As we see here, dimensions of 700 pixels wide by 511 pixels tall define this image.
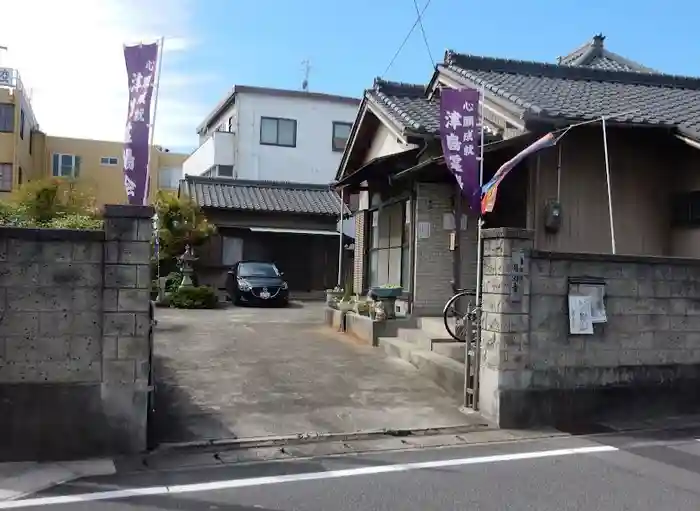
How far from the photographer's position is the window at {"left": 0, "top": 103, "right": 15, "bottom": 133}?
103ft

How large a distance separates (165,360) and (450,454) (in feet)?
18.6

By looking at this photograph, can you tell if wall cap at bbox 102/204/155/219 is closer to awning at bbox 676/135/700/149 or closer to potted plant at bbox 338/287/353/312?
awning at bbox 676/135/700/149

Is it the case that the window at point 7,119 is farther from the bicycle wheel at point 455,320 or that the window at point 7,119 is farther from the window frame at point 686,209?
the window frame at point 686,209

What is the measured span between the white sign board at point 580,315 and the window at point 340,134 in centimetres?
2554

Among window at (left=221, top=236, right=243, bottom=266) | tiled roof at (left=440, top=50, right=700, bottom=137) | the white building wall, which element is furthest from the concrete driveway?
the white building wall

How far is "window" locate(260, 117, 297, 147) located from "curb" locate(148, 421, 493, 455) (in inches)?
1020

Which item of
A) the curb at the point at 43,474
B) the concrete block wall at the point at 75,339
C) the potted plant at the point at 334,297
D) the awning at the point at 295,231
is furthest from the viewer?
the awning at the point at 295,231

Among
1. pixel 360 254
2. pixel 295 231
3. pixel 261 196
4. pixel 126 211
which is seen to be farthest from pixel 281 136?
pixel 126 211

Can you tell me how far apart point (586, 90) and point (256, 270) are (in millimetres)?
12303

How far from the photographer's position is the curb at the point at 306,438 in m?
6.61

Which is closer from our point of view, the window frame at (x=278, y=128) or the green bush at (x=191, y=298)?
the green bush at (x=191, y=298)

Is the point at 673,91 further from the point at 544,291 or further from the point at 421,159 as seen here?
the point at 544,291

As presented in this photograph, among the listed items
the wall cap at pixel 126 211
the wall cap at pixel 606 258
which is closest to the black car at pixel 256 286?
the wall cap at pixel 606 258

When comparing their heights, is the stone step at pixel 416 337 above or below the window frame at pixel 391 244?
below
